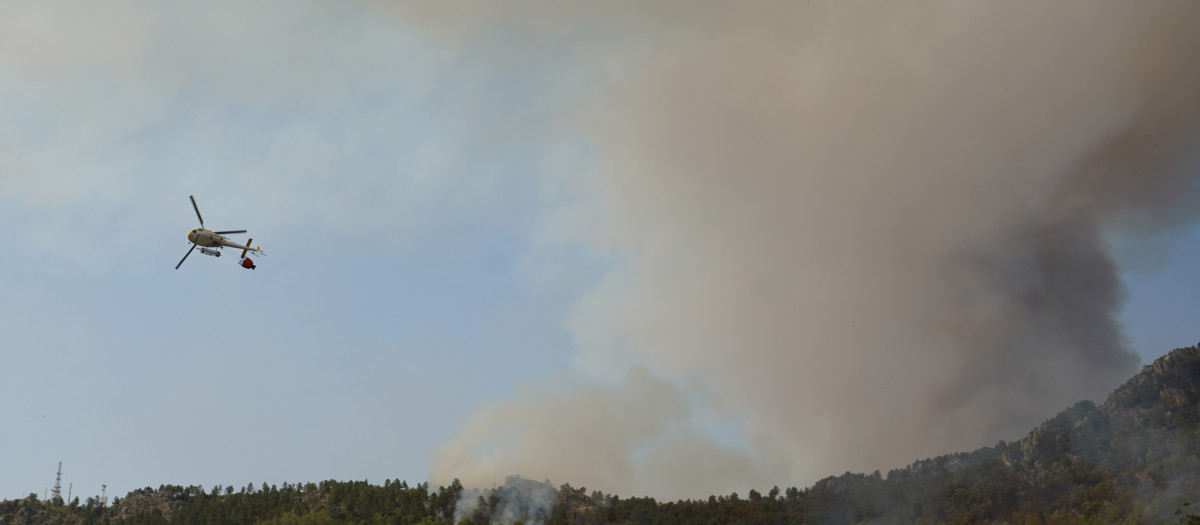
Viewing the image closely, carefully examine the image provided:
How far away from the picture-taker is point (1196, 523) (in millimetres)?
195375

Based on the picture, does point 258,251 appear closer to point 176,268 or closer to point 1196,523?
point 176,268

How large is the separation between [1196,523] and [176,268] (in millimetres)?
191312

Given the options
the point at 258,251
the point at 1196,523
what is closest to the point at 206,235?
the point at 258,251

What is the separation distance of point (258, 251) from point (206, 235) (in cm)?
998

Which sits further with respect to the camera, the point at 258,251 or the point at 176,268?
the point at 258,251

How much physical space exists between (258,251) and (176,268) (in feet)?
54.2

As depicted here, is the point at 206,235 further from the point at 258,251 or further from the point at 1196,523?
the point at 1196,523

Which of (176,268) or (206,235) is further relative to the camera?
(206,235)

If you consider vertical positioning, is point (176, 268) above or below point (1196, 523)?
above

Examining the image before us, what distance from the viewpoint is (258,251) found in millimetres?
197125

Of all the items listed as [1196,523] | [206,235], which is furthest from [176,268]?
[1196,523]

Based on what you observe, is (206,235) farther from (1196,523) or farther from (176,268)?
(1196,523)

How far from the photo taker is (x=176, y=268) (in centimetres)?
18462
